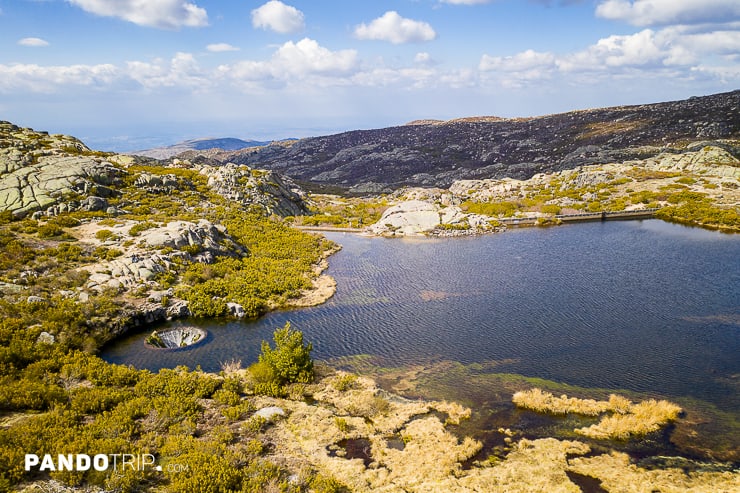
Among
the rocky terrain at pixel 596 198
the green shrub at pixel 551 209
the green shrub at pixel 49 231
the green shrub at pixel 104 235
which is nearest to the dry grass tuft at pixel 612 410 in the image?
the green shrub at pixel 104 235

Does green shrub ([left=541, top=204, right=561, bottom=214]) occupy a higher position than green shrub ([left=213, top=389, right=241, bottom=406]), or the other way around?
green shrub ([left=541, top=204, right=561, bottom=214])

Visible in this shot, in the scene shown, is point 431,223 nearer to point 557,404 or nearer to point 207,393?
point 557,404

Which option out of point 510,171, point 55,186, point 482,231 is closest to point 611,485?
point 482,231

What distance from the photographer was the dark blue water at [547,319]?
31000 mm

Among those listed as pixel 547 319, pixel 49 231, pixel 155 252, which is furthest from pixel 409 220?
pixel 49 231

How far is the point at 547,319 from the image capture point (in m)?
38.8

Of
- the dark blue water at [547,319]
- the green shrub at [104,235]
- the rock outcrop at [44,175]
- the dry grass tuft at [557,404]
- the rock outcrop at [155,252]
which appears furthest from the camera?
the rock outcrop at [44,175]

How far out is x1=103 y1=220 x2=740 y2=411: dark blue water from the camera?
1220 inches

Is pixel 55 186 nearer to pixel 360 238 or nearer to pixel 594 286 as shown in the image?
pixel 360 238

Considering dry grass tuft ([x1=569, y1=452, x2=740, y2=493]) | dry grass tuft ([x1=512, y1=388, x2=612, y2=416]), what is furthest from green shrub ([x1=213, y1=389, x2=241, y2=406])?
dry grass tuft ([x1=569, y1=452, x2=740, y2=493])

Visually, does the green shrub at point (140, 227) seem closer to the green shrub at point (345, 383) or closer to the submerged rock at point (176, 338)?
the submerged rock at point (176, 338)

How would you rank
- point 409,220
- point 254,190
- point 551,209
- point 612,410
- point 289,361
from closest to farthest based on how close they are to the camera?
point 612,410, point 289,361, point 409,220, point 551,209, point 254,190

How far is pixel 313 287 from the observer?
167 ft

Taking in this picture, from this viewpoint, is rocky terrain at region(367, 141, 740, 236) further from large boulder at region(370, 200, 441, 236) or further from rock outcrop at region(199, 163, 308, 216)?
rock outcrop at region(199, 163, 308, 216)
